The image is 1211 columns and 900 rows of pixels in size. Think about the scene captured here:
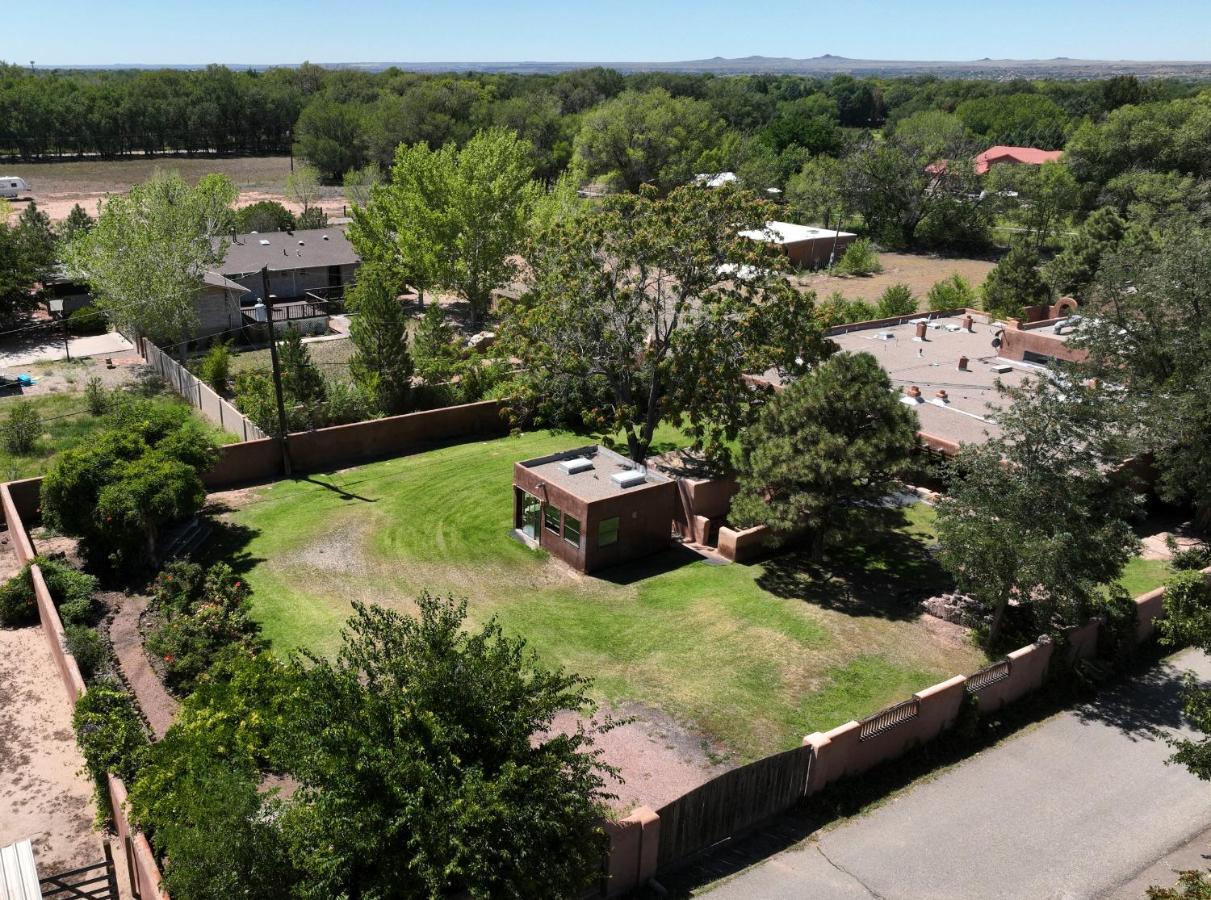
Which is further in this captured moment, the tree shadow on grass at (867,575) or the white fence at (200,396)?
the white fence at (200,396)

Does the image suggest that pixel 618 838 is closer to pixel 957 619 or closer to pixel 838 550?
pixel 957 619

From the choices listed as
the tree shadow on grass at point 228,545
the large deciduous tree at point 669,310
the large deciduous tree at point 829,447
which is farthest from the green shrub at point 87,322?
the large deciduous tree at point 829,447

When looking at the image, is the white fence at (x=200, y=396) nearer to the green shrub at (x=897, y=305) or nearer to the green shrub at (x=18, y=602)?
the green shrub at (x=18, y=602)

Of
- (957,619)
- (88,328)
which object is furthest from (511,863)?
(88,328)

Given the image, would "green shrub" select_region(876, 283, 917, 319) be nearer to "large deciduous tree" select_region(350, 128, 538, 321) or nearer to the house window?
"large deciduous tree" select_region(350, 128, 538, 321)

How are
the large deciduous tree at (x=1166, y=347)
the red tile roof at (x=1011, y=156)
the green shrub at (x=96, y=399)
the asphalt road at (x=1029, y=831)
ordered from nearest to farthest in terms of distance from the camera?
1. the asphalt road at (x=1029, y=831)
2. the large deciduous tree at (x=1166, y=347)
3. the green shrub at (x=96, y=399)
4. the red tile roof at (x=1011, y=156)
